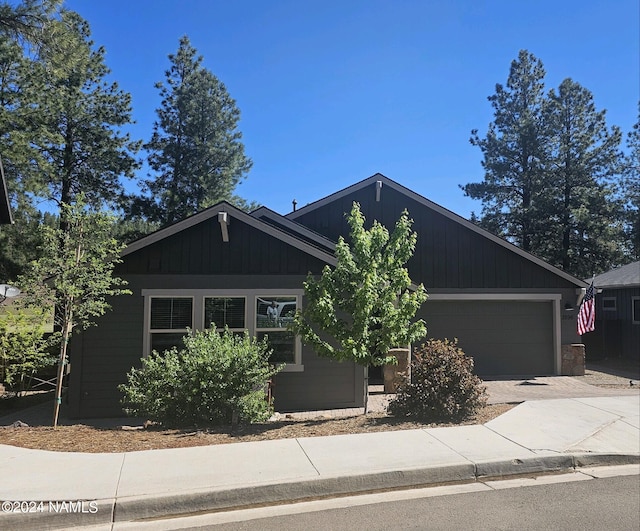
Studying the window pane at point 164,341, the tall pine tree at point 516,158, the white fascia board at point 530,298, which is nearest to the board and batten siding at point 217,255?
the window pane at point 164,341

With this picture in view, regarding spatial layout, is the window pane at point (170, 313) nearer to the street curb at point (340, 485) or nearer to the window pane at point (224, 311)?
the window pane at point (224, 311)

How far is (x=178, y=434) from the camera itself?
276 inches

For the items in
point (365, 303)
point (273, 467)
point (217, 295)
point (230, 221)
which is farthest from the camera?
point (230, 221)

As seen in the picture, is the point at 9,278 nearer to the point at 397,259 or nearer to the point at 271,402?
the point at 271,402

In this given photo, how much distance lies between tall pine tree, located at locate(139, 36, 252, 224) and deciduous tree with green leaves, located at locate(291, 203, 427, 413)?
20.6m

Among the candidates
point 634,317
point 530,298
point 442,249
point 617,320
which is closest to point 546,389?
point 530,298

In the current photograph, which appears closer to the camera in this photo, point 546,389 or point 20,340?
point 20,340

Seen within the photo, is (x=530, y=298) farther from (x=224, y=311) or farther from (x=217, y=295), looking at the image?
(x=217, y=295)

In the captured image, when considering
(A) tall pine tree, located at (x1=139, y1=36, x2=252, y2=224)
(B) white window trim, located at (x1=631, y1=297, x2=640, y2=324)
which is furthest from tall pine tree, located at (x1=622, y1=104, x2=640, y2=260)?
(A) tall pine tree, located at (x1=139, y1=36, x2=252, y2=224)

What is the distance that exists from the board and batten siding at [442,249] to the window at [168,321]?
629 centimetres

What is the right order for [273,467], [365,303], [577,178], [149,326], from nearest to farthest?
[273,467] → [365,303] → [149,326] → [577,178]

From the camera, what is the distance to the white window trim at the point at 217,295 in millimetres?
9969

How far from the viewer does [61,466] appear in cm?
543

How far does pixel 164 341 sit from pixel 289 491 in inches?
233
